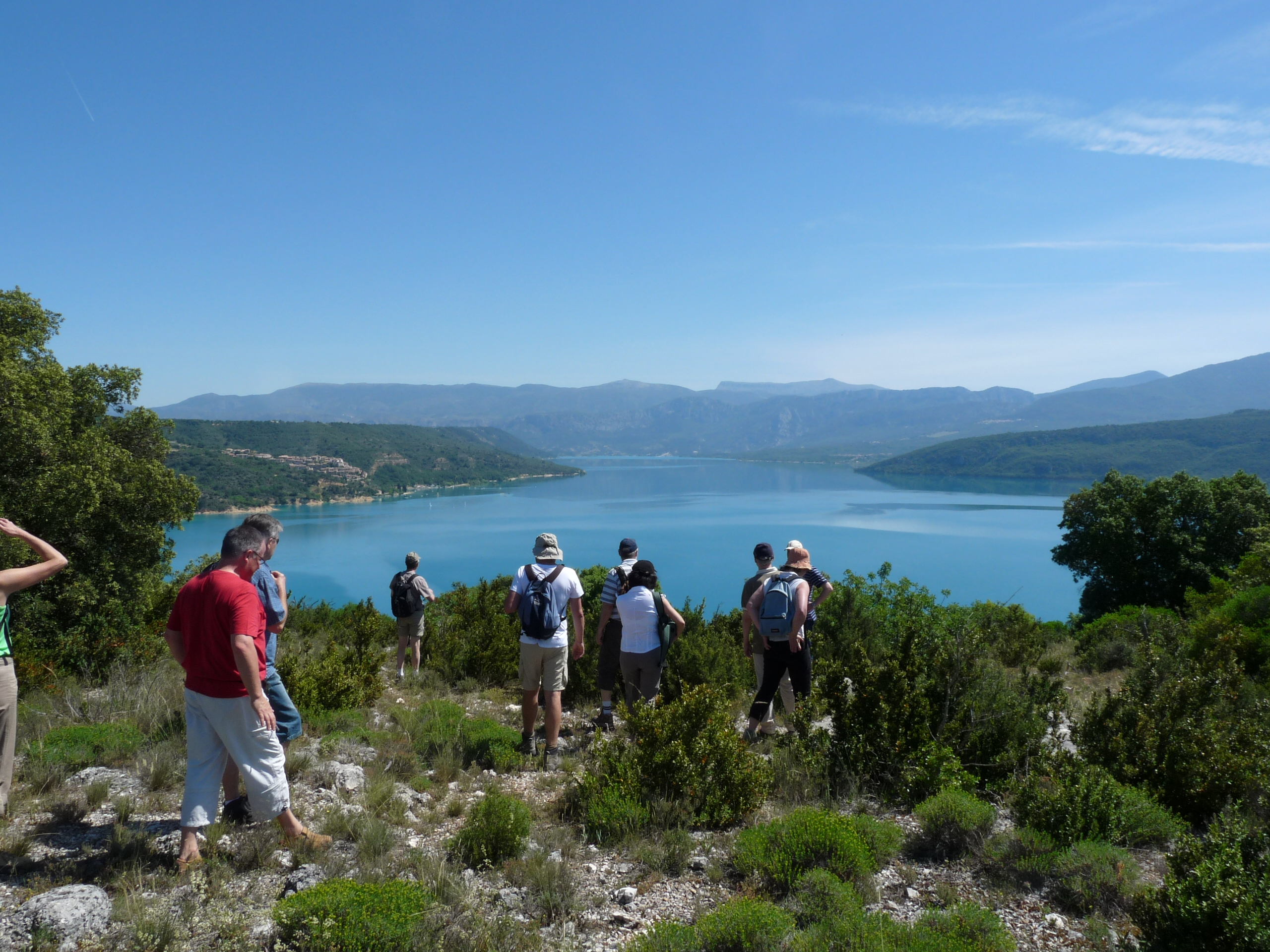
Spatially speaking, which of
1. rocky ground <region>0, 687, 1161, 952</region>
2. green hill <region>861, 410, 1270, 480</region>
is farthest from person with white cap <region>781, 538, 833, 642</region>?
green hill <region>861, 410, 1270, 480</region>

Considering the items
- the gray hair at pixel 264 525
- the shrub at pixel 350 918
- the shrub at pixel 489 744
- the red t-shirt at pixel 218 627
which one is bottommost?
the shrub at pixel 489 744

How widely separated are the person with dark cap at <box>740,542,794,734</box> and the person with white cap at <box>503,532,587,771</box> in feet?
4.48

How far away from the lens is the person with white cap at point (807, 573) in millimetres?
5172

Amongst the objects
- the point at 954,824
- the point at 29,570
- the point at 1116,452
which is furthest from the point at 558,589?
the point at 1116,452

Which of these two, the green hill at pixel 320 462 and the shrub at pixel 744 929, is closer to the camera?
the shrub at pixel 744 929

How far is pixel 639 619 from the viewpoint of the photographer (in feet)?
16.4

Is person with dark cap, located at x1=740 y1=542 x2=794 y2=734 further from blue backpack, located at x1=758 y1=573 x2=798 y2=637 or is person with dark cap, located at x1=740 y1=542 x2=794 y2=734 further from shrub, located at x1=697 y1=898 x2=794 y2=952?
shrub, located at x1=697 y1=898 x2=794 y2=952

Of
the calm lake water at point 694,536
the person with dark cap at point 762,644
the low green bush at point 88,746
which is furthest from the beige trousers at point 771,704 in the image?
the calm lake water at point 694,536

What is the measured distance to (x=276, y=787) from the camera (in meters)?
3.09

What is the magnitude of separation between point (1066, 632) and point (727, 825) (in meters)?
17.8

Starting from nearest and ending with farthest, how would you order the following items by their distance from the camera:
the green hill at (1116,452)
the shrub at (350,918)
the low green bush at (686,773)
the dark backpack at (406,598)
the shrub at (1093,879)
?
the shrub at (350,918) → the shrub at (1093,879) → the low green bush at (686,773) → the dark backpack at (406,598) → the green hill at (1116,452)

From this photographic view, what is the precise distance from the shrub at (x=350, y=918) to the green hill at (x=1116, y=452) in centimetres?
14243

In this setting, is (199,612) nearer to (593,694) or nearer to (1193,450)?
Result: (593,694)

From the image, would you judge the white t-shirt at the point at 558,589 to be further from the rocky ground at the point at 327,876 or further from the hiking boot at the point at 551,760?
the rocky ground at the point at 327,876
